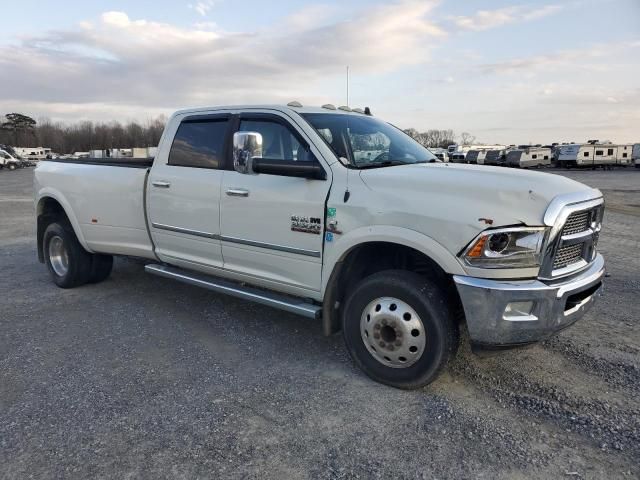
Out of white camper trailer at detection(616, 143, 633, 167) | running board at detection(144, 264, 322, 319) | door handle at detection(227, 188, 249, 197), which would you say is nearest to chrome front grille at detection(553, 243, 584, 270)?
running board at detection(144, 264, 322, 319)

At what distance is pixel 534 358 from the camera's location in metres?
4.15

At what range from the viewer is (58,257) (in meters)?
6.54

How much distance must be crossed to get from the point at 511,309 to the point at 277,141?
233cm

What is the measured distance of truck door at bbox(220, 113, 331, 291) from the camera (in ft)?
12.9

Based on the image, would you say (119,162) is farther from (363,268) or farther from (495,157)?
(495,157)

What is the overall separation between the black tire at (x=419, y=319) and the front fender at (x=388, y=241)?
25cm

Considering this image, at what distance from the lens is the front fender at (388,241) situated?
129 inches

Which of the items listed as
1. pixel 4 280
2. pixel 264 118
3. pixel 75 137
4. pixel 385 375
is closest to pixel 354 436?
pixel 385 375

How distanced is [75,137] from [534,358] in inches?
4541

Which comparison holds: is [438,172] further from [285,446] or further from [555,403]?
[285,446]

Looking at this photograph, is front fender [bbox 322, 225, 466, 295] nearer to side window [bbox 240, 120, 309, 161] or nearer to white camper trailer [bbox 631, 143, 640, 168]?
side window [bbox 240, 120, 309, 161]

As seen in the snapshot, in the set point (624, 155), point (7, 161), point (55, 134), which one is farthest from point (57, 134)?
point (624, 155)

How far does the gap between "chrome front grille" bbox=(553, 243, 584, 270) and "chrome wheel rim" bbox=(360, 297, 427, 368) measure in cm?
98

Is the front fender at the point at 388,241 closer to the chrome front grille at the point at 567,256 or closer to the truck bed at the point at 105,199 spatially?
the chrome front grille at the point at 567,256
